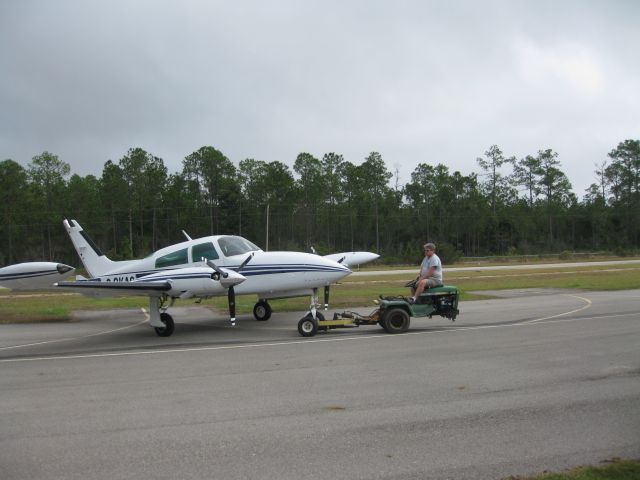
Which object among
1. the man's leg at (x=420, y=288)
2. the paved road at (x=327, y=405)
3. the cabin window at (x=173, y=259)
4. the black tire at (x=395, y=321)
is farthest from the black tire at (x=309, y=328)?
the cabin window at (x=173, y=259)

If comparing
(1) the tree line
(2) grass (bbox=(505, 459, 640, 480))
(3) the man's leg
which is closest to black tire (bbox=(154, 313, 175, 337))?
(3) the man's leg

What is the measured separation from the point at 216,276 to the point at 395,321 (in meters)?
4.51

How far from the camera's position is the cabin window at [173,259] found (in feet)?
50.8

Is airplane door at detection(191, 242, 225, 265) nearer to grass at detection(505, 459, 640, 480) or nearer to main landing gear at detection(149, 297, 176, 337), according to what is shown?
main landing gear at detection(149, 297, 176, 337)

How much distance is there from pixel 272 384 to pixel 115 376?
2.88m

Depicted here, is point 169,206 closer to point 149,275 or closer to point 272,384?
point 149,275

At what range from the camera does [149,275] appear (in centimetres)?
1544

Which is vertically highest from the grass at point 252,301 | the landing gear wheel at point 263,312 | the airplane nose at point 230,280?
the airplane nose at point 230,280

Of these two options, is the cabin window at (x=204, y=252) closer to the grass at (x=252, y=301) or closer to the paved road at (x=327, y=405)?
the paved road at (x=327, y=405)

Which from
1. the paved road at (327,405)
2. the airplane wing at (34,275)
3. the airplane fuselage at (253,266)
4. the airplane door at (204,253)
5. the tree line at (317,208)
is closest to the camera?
the paved road at (327,405)

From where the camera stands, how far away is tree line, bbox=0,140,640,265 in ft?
222

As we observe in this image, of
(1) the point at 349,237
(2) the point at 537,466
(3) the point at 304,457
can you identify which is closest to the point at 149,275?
(3) the point at 304,457

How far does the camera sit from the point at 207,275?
13.7m

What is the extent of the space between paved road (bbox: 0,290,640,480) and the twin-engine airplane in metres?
1.42
